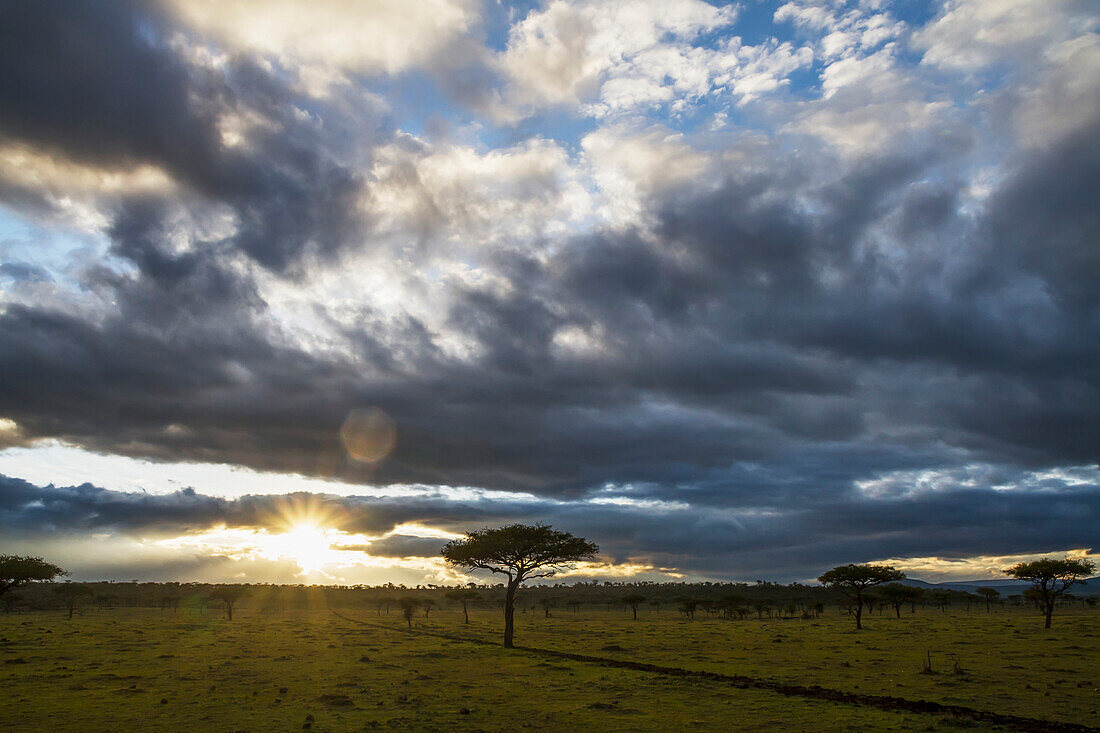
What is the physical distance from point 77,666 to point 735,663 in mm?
42783

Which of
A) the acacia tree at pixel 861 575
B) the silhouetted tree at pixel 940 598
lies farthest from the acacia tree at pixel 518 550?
the silhouetted tree at pixel 940 598

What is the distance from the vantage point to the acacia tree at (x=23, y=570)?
252 feet

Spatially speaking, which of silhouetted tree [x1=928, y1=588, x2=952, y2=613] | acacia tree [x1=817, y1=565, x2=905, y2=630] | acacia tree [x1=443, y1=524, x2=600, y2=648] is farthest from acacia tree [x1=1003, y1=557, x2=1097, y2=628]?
silhouetted tree [x1=928, y1=588, x2=952, y2=613]

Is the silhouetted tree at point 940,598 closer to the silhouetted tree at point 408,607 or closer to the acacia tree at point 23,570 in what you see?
the silhouetted tree at point 408,607

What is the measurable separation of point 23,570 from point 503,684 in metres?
74.3

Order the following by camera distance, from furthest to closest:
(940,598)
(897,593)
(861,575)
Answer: (940,598), (897,593), (861,575)

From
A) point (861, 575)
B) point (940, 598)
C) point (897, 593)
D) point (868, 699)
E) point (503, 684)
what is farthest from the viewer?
point (940, 598)

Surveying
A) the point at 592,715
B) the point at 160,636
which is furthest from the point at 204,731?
the point at 160,636

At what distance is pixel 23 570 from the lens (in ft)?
259

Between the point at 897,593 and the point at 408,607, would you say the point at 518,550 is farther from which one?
the point at 897,593

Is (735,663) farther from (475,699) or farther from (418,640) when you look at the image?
(418,640)

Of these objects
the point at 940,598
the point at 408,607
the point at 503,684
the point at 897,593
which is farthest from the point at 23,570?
the point at 940,598

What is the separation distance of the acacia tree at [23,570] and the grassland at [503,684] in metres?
18.7

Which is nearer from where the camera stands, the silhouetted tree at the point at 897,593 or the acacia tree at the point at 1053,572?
the acacia tree at the point at 1053,572
